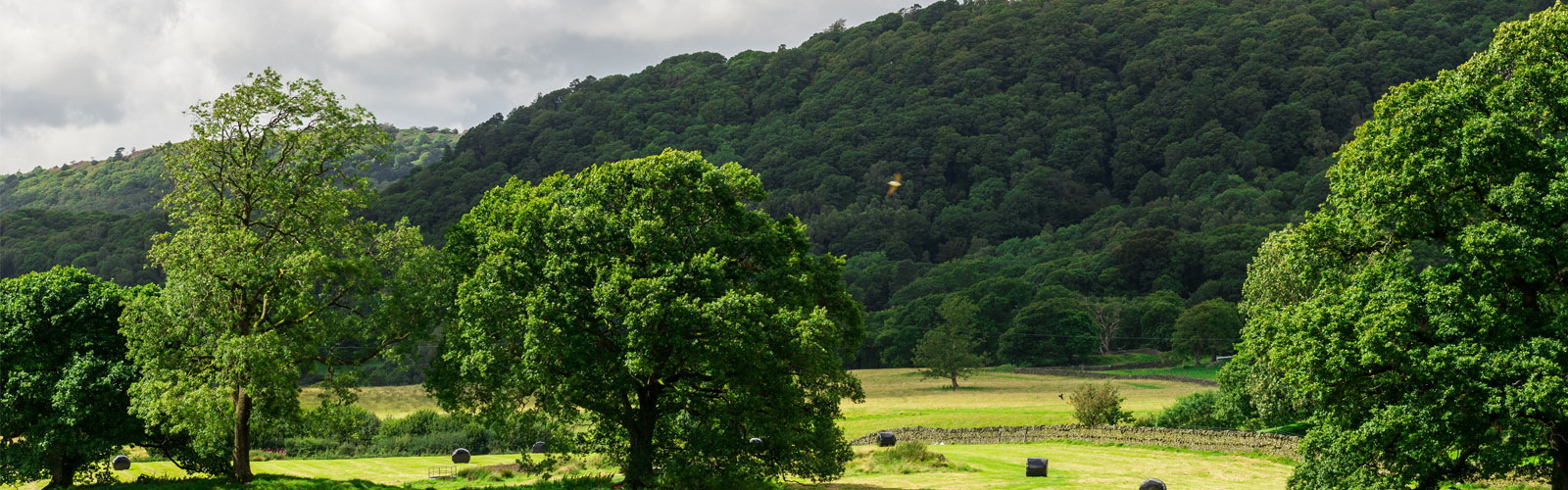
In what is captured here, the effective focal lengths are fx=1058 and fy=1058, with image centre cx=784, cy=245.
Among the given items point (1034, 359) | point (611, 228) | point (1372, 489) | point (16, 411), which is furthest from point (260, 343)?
point (1034, 359)

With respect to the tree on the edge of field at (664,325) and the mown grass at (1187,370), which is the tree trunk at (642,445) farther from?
the mown grass at (1187,370)

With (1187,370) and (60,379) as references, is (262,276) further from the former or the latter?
(1187,370)

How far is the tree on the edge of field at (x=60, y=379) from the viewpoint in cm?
3033

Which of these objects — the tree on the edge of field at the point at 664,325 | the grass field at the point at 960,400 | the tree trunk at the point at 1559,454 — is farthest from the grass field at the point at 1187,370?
the tree trunk at the point at 1559,454

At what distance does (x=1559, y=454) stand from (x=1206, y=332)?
93022mm

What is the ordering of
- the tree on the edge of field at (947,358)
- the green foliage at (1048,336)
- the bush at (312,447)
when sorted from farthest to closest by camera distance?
the green foliage at (1048,336), the tree on the edge of field at (947,358), the bush at (312,447)

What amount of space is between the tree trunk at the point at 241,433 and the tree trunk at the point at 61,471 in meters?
5.00

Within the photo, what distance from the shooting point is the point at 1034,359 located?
4951 inches

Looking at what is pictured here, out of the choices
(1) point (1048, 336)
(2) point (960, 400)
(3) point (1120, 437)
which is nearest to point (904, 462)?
(3) point (1120, 437)

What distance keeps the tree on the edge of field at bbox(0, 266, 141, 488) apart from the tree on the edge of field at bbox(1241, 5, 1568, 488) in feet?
107

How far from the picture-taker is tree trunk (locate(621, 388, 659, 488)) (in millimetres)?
31453

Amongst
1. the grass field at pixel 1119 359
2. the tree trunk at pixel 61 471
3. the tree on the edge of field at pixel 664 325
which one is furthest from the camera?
the grass field at pixel 1119 359

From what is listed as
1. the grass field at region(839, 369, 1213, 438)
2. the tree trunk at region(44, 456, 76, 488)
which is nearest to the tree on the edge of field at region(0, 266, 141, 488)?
the tree trunk at region(44, 456, 76, 488)

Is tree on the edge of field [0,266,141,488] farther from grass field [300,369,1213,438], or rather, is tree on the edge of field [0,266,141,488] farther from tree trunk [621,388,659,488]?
grass field [300,369,1213,438]
